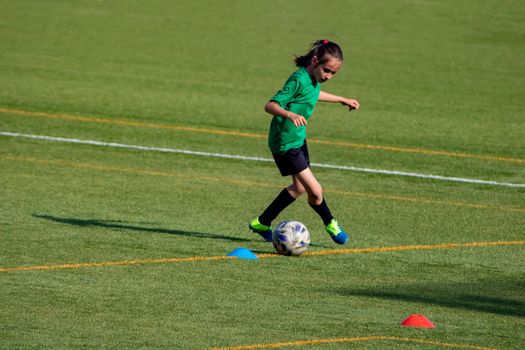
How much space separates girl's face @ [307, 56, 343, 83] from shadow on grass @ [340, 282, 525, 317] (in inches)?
98.6

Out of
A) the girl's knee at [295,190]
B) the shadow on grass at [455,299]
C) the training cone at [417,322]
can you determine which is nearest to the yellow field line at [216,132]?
the girl's knee at [295,190]

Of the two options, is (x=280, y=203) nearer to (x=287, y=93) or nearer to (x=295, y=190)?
(x=295, y=190)

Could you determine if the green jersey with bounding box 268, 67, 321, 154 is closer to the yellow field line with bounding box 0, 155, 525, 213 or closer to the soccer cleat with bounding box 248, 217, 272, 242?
the soccer cleat with bounding box 248, 217, 272, 242

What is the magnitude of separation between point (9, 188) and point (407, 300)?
6.17 metres

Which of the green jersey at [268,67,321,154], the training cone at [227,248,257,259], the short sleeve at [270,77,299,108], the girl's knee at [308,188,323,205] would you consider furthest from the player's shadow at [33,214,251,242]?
the short sleeve at [270,77,299,108]

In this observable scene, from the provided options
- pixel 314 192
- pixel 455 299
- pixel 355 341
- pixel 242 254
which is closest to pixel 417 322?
pixel 355 341

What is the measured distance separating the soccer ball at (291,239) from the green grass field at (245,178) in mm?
145

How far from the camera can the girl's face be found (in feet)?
39.5

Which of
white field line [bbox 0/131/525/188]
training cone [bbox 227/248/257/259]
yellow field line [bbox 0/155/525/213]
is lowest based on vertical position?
training cone [bbox 227/248/257/259]

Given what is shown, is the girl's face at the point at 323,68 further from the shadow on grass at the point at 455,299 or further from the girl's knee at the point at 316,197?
the shadow on grass at the point at 455,299

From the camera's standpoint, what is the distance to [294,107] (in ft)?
40.0

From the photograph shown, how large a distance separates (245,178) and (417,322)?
7.70 meters

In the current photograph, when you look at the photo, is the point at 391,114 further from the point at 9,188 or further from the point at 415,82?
the point at 9,188

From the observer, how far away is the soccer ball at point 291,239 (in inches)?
459
